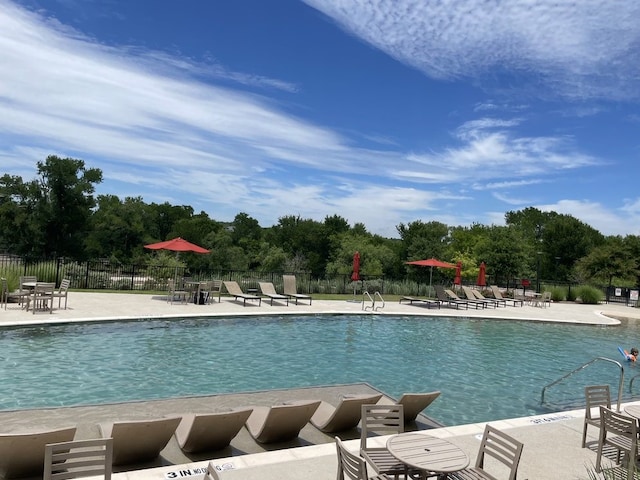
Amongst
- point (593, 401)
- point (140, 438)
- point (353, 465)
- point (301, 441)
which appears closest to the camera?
point (353, 465)

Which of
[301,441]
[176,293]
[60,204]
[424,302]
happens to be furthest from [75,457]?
[60,204]

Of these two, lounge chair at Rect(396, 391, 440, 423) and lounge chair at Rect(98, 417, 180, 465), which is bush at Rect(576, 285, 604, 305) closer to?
lounge chair at Rect(396, 391, 440, 423)

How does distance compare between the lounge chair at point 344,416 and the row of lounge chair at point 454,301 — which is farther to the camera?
the row of lounge chair at point 454,301

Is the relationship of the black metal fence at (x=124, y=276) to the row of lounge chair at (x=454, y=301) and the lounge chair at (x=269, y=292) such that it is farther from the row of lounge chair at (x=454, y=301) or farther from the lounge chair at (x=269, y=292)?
the row of lounge chair at (x=454, y=301)

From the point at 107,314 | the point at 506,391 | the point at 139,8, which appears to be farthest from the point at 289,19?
the point at 506,391

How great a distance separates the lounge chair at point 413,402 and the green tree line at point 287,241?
62.5 feet

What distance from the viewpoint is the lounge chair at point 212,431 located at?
5.13 metres

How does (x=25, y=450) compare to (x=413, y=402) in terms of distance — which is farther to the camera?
(x=413, y=402)

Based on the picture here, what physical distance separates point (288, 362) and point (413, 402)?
4.82 meters

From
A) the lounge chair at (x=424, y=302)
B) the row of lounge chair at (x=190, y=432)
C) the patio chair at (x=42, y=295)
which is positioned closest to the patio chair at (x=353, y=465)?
the row of lounge chair at (x=190, y=432)

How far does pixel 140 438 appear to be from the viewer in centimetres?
484

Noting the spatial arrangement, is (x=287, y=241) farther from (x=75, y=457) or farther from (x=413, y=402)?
(x=75, y=457)

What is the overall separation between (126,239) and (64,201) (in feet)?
49.7

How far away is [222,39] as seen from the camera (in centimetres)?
2308
